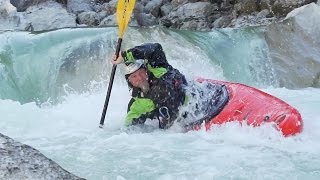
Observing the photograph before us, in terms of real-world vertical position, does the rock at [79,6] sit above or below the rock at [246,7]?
below

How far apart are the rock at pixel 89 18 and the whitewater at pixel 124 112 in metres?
3.60

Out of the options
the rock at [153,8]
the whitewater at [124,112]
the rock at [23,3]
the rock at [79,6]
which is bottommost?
the whitewater at [124,112]

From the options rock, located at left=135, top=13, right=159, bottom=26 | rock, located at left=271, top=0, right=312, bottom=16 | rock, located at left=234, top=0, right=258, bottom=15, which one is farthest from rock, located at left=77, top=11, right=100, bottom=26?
rock, located at left=271, top=0, right=312, bottom=16

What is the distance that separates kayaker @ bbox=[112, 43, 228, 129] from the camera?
4.76m

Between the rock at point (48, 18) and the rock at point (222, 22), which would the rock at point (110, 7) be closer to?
the rock at point (48, 18)

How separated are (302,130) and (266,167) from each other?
895mm

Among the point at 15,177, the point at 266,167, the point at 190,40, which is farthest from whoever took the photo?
the point at 190,40

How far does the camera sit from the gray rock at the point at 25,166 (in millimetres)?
1904

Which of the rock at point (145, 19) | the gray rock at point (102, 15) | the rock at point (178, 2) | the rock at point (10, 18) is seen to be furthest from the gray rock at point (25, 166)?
the rock at point (178, 2)

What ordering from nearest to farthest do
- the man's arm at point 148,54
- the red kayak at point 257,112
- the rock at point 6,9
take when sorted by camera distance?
the red kayak at point 257,112, the man's arm at point 148,54, the rock at point 6,9

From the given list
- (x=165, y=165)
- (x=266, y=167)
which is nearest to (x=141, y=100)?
(x=165, y=165)

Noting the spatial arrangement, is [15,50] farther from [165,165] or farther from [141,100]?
[165,165]

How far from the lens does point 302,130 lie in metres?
4.76

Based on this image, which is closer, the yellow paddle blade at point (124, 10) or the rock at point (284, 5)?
the yellow paddle blade at point (124, 10)
